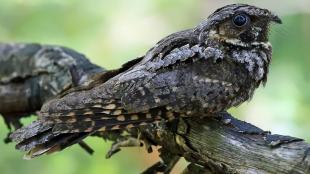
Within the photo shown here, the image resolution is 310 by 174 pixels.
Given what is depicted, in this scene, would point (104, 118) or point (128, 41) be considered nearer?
point (104, 118)

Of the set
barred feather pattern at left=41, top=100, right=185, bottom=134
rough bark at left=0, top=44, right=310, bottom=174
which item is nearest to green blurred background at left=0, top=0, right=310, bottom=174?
rough bark at left=0, top=44, right=310, bottom=174

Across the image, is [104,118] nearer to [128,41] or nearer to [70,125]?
[70,125]

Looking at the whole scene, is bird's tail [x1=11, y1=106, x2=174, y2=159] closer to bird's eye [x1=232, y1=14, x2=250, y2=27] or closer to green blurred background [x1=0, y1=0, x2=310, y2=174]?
bird's eye [x1=232, y1=14, x2=250, y2=27]

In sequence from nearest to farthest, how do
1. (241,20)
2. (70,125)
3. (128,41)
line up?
1. (70,125)
2. (241,20)
3. (128,41)

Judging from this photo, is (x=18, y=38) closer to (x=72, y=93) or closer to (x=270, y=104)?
(x=270, y=104)

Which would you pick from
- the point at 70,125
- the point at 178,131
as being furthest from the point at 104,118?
the point at 178,131

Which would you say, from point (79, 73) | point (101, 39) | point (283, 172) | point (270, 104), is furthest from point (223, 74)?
point (101, 39)

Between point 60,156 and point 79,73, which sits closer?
point 79,73

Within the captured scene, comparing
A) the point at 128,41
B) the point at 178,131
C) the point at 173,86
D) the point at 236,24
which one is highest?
the point at 128,41
